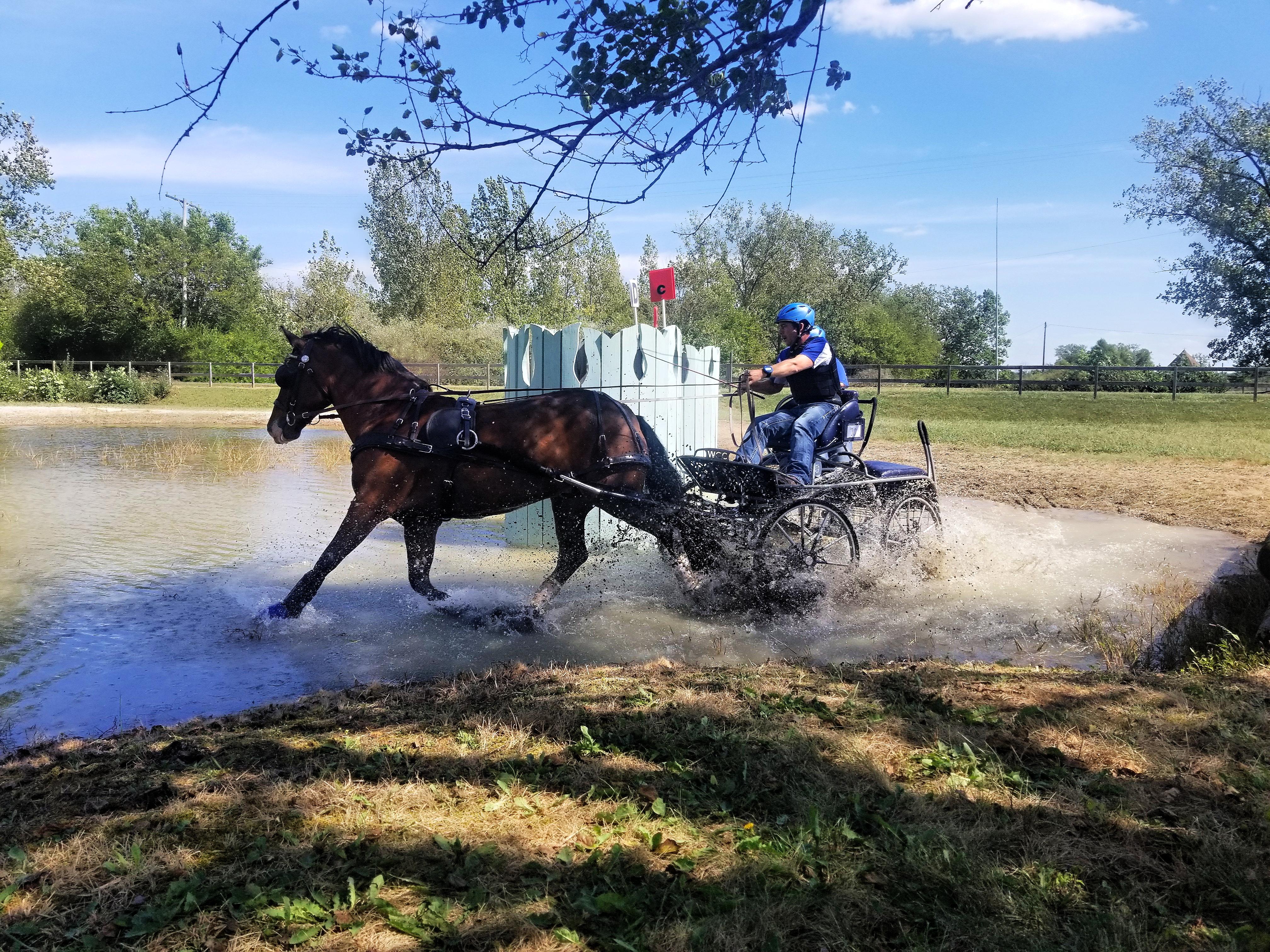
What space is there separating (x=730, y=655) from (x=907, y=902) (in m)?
3.67

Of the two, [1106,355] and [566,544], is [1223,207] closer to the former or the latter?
[566,544]

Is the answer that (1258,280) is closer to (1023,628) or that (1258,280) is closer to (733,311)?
(733,311)

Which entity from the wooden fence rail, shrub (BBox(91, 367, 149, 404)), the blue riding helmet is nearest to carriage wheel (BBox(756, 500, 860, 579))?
the blue riding helmet

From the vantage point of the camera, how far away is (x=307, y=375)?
7.04m

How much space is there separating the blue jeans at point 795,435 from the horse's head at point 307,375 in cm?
319

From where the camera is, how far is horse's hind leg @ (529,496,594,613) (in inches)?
285

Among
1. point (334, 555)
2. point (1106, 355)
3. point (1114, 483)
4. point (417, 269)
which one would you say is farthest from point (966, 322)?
point (334, 555)

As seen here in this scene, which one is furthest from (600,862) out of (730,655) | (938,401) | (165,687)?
(938,401)

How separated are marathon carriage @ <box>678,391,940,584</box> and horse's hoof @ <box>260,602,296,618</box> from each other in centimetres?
Answer: 303

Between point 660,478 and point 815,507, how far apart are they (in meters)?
1.29

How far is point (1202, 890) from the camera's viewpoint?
2.67m

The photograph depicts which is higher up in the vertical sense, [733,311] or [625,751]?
[733,311]

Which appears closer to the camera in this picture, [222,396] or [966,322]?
[222,396]

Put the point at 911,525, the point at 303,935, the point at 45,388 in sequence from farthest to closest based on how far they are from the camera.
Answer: the point at 45,388
the point at 911,525
the point at 303,935
